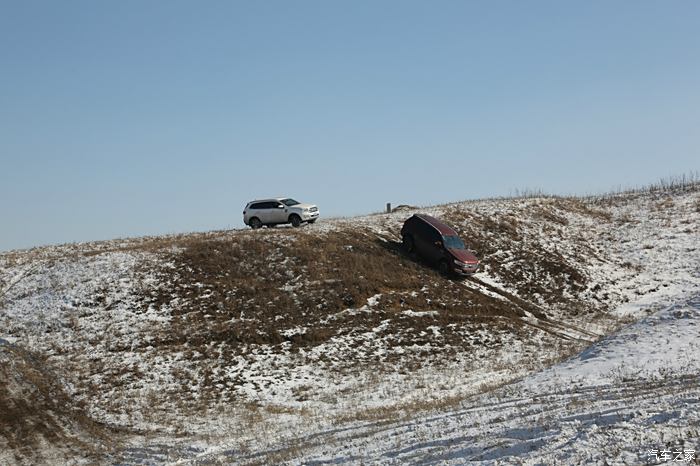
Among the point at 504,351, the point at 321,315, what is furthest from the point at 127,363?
the point at 504,351

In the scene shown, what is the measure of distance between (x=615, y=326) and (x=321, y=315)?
46.7 feet

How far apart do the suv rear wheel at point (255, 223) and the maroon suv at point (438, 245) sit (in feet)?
31.3

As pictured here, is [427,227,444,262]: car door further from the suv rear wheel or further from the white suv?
the suv rear wheel

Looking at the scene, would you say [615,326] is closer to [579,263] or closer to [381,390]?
[579,263]

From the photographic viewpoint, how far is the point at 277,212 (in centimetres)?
4116

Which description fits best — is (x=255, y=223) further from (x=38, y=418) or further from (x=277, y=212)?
(x=38, y=418)

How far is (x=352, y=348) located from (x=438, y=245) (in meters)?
10.9

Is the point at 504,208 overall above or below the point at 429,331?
above

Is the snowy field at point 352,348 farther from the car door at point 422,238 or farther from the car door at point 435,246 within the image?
the car door at point 422,238

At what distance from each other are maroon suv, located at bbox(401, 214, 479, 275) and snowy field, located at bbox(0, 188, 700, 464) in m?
1.03

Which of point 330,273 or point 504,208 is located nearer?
point 330,273

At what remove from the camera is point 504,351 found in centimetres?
2786

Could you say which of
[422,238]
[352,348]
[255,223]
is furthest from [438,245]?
[255,223]

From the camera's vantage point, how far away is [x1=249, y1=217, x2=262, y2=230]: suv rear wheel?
41.5 m
